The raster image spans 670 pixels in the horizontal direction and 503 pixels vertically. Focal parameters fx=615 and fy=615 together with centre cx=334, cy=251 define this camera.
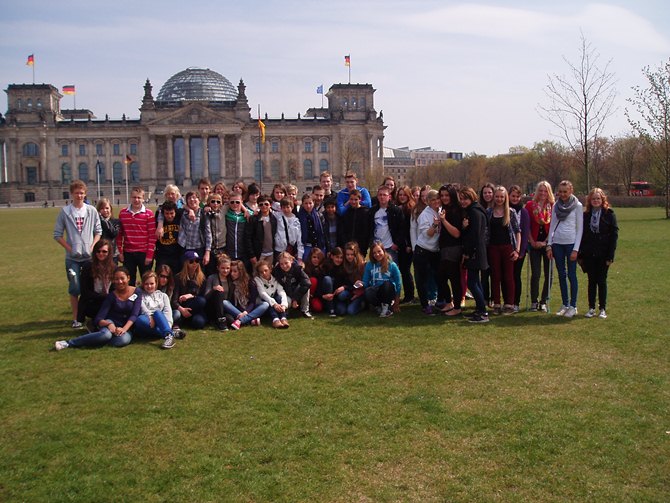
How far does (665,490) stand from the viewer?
4.56m

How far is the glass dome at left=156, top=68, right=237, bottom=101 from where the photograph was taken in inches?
4444

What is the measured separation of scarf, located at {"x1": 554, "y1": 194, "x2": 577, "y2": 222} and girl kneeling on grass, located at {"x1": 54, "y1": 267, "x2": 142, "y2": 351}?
6.91 meters

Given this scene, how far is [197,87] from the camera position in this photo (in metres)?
113

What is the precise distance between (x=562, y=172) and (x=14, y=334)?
70.2 m

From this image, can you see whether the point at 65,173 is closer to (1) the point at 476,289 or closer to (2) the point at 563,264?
(1) the point at 476,289

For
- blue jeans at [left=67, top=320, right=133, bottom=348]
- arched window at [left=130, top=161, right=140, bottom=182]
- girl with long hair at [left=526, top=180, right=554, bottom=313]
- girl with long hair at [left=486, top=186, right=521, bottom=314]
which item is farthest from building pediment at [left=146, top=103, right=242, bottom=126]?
blue jeans at [left=67, top=320, right=133, bottom=348]

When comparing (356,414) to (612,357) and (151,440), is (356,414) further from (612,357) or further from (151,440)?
(612,357)

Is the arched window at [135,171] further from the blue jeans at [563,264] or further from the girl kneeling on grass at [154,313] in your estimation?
the blue jeans at [563,264]

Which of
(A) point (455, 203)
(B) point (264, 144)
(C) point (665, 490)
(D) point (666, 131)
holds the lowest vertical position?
(C) point (665, 490)

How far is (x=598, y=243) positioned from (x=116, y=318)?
7.74 metres

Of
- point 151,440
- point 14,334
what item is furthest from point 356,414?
point 14,334

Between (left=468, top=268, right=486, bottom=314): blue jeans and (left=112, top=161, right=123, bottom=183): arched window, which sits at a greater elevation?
(left=112, top=161, right=123, bottom=183): arched window

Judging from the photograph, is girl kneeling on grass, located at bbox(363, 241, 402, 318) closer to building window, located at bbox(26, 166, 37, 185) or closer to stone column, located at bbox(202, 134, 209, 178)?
stone column, located at bbox(202, 134, 209, 178)

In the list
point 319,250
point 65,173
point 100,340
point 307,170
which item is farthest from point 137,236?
point 65,173
